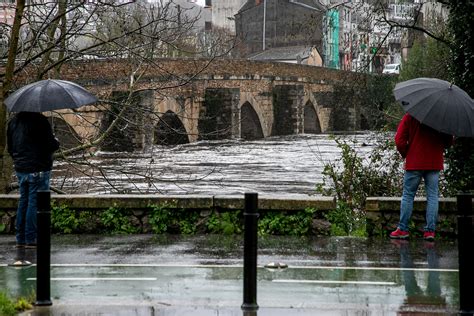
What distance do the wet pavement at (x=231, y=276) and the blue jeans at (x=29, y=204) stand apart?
0.65 feet

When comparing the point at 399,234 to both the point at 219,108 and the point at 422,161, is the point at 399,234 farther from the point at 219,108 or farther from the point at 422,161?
the point at 219,108

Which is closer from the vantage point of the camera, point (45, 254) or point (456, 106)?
point (45, 254)

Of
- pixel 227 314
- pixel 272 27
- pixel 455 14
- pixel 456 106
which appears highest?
pixel 272 27

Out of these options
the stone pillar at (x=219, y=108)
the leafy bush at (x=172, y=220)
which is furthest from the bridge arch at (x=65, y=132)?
the stone pillar at (x=219, y=108)

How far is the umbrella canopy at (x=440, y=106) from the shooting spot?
9789 millimetres

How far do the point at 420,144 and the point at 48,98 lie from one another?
3.83 meters

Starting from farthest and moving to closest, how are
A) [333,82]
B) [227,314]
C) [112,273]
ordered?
1. [333,82]
2. [112,273]
3. [227,314]

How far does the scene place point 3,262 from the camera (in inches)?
361

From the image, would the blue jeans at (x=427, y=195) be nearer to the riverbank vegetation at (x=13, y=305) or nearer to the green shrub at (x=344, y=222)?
the green shrub at (x=344, y=222)

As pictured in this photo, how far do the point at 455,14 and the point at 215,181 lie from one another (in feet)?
50.1

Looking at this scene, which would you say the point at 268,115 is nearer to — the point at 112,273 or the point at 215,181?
the point at 215,181

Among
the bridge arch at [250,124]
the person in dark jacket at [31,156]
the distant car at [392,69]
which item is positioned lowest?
the person in dark jacket at [31,156]

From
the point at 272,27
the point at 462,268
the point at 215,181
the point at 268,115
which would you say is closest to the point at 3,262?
the point at 462,268

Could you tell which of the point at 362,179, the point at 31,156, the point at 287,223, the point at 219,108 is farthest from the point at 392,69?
the point at 31,156
